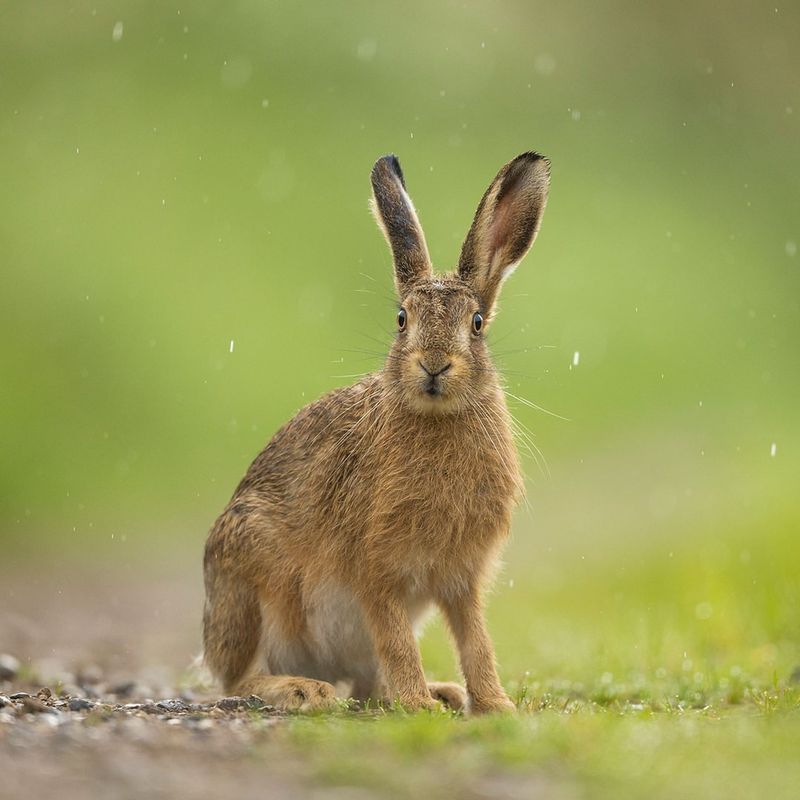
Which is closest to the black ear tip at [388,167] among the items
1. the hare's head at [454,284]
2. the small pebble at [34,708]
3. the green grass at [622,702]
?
the hare's head at [454,284]

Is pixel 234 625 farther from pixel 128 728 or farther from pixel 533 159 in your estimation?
pixel 533 159

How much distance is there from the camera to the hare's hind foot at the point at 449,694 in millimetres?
7695

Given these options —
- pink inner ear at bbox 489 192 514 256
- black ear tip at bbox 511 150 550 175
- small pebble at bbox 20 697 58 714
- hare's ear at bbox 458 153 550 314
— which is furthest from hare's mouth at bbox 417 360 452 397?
small pebble at bbox 20 697 58 714

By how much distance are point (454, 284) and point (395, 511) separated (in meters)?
1.16

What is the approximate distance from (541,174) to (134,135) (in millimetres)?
17002

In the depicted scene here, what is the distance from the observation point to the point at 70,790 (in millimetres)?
4848

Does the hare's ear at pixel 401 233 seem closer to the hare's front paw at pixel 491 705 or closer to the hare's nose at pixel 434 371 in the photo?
the hare's nose at pixel 434 371

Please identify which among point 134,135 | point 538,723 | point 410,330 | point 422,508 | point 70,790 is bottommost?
point 70,790

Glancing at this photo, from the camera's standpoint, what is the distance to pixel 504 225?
7648mm

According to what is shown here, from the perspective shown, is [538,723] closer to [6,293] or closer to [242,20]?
[6,293]

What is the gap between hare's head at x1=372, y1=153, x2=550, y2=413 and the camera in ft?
23.0

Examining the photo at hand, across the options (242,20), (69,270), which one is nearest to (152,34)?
(242,20)

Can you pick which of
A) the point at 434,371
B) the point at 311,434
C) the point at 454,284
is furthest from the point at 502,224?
the point at 311,434

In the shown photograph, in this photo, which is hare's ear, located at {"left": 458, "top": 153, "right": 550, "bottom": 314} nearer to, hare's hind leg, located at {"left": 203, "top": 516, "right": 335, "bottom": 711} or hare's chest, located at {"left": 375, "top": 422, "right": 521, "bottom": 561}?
hare's chest, located at {"left": 375, "top": 422, "right": 521, "bottom": 561}
